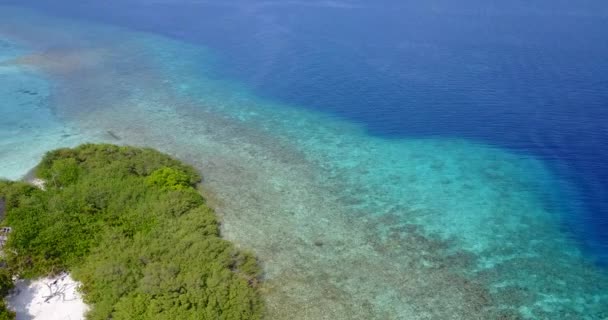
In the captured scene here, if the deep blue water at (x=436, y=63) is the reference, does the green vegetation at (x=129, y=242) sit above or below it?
below

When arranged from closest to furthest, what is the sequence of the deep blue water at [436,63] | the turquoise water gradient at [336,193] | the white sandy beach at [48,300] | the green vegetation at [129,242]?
the white sandy beach at [48,300] → the green vegetation at [129,242] → the turquoise water gradient at [336,193] → the deep blue water at [436,63]

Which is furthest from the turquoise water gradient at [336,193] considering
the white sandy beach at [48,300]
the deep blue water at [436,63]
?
the white sandy beach at [48,300]

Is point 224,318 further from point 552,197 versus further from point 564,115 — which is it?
point 564,115

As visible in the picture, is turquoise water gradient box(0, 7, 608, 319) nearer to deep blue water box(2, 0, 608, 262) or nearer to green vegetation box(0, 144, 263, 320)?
green vegetation box(0, 144, 263, 320)

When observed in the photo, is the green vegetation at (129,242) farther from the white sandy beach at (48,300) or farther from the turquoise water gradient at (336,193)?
the turquoise water gradient at (336,193)

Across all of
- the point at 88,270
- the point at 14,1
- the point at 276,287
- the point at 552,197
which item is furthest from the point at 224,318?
the point at 14,1

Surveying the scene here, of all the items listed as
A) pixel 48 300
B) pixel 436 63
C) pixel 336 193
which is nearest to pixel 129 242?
pixel 48 300
